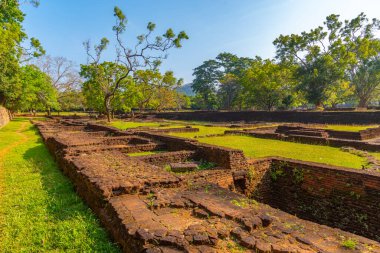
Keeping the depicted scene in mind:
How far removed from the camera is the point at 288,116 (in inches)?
1115

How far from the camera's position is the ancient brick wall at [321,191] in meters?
5.70

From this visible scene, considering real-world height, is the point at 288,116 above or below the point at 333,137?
above

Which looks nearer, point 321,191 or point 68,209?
point 68,209

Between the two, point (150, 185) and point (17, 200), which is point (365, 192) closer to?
point (150, 185)

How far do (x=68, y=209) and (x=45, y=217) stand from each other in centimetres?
41

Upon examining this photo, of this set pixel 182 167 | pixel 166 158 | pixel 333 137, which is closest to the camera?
pixel 182 167

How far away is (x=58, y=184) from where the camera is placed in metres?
6.32

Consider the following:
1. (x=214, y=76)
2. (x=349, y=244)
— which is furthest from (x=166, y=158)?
(x=214, y=76)

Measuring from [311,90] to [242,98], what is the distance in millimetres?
13857

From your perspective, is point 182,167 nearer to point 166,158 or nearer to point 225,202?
point 166,158

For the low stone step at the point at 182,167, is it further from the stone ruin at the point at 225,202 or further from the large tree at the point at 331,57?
the large tree at the point at 331,57

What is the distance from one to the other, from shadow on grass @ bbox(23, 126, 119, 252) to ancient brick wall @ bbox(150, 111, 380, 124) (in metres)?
22.7

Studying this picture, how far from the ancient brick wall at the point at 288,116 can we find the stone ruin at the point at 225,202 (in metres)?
18.1

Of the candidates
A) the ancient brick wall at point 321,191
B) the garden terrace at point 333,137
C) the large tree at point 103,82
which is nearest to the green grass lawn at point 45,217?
the ancient brick wall at point 321,191
